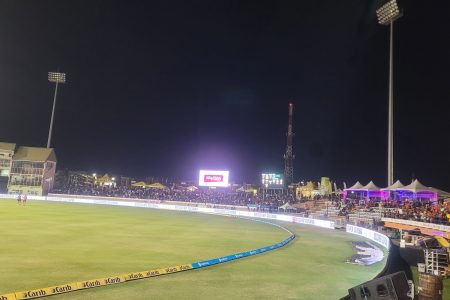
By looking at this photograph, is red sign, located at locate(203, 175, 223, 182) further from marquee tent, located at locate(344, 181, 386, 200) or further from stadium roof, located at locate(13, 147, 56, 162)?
stadium roof, located at locate(13, 147, 56, 162)

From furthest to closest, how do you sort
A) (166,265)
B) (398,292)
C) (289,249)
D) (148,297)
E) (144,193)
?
(144,193)
(289,249)
(166,265)
(148,297)
(398,292)

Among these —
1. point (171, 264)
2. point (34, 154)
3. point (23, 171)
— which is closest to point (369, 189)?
point (171, 264)

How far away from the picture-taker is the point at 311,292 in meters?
9.91

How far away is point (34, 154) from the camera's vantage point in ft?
244

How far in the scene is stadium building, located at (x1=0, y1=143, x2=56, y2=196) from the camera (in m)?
71.0

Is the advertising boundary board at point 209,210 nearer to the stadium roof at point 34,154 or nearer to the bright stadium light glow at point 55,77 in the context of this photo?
the stadium roof at point 34,154

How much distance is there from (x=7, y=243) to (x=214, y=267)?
33.5ft

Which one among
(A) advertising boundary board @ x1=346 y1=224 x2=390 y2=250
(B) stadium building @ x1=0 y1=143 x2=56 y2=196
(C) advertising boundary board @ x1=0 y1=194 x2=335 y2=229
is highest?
(B) stadium building @ x1=0 y1=143 x2=56 y2=196

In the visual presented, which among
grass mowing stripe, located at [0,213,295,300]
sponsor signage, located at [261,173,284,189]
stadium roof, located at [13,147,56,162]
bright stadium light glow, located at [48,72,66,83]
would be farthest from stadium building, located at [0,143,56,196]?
A: grass mowing stripe, located at [0,213,295,300]

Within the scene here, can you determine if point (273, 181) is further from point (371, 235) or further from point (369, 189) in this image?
point (371, 235)

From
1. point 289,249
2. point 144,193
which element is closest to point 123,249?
point 289,249

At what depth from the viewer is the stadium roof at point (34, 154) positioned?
7300cm

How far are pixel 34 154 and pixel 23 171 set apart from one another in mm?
4428

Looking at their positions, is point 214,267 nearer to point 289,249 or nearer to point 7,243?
point 289,249
